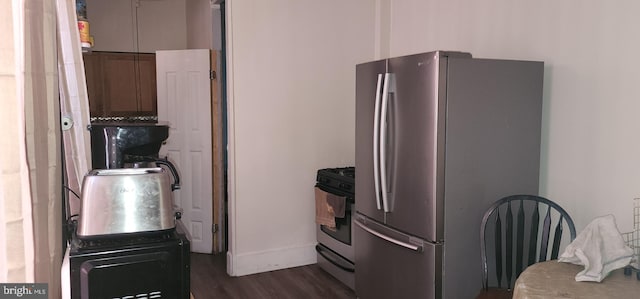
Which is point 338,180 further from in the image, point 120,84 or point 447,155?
point 120,84

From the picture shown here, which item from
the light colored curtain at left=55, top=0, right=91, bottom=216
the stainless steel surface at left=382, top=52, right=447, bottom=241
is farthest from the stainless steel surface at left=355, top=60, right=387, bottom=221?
the light colored curtain at left=55, top=0, right=91, bottom=216

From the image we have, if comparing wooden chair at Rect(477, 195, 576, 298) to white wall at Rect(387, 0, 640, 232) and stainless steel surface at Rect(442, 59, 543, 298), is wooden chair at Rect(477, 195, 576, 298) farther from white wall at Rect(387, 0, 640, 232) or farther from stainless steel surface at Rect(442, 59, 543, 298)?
white wall at Rect(387, 0, 640, 232)

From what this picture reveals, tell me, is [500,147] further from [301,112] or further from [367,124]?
[301,112]

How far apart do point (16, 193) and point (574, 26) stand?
2.54 metres

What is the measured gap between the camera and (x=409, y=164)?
2.61 m

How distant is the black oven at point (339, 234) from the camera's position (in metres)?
3.64

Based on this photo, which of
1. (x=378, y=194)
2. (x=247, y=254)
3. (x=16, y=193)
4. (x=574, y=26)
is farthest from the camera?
(x=247, y=254)

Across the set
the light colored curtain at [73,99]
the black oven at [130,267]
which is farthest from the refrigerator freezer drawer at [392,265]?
the light colored curtain at [73,99]

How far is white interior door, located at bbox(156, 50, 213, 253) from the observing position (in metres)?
4.45

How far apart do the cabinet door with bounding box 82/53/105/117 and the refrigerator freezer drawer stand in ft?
13.1

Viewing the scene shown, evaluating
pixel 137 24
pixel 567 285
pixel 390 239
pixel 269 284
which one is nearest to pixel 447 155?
→ pixel 390 239

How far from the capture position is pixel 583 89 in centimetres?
249

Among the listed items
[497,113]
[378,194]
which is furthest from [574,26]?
[378,194]

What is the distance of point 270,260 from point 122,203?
243cm
